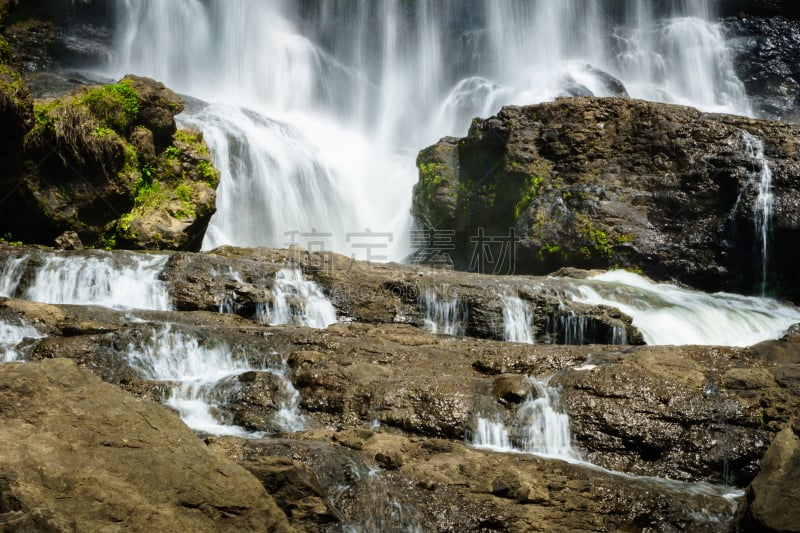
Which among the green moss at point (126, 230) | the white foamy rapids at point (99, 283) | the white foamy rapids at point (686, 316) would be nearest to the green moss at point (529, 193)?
the white foamy rapids at point (686, 316)

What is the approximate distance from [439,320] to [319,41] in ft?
81.9

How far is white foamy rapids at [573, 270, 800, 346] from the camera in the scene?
1128cm

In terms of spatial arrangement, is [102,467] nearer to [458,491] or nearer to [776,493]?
[458,491]

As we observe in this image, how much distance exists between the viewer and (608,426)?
6.60 metres

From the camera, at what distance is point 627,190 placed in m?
15.2

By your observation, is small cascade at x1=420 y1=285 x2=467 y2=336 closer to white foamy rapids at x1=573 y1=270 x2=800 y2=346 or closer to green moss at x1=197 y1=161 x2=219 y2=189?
white foamy rapids at x1=573 y1=270 x2=800 y2=346

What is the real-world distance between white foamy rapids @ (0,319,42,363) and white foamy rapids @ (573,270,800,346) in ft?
26.5

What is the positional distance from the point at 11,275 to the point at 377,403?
6101 mm

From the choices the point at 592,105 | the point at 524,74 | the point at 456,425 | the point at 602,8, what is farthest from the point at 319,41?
the point at 456,425

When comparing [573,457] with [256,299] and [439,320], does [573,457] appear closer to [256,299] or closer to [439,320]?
[439,320]

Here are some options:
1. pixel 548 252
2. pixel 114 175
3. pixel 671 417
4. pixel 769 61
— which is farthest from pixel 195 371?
pixel 769 61

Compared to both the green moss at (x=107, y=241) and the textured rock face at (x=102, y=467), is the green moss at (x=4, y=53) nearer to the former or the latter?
the green moss at (x=107, y=241)

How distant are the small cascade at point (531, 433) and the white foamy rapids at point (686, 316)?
15.8 ft

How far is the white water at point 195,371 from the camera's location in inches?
257
